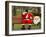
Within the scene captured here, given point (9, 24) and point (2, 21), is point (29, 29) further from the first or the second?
point (2, 21)

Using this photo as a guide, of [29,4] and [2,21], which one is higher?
[29,4]

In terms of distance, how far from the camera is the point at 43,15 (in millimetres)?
1683

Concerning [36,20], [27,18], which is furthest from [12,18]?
[36,20]

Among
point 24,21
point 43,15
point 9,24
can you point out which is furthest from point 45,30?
point 9,24

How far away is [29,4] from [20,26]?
1.20 feet

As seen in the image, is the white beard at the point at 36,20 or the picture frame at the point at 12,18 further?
the white beard at the point at 36,20

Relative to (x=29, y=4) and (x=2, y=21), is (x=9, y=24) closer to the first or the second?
(x=2, y=21)

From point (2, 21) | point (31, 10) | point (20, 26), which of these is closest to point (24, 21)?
point (20, 26)

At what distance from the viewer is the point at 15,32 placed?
154 centimetres

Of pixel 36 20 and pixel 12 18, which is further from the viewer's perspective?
pixel 36 20

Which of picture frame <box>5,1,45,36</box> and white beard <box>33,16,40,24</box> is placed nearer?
picture frame <box>5,1,45,36</box>

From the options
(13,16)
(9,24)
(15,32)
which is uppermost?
(13,16)

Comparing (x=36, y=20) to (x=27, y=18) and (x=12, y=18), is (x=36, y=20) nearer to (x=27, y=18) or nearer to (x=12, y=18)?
(x=27, y=18)

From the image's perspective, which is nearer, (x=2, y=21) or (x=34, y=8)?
(x=2, y=21)
